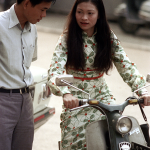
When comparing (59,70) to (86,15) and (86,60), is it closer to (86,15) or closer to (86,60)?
(86,60)

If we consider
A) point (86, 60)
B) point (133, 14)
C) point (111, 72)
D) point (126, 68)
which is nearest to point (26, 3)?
point (86, 60)

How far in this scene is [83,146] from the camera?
2.63 meters

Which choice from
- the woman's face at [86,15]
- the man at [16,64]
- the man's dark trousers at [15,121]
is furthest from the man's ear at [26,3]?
the man's dark trousers at [15,121]

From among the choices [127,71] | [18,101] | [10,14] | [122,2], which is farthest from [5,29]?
[122,2]

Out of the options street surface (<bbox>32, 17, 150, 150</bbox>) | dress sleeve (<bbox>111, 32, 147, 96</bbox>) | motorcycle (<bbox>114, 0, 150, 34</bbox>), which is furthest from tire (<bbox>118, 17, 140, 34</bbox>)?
dress sleeve (<bbox>111, 32, 147, 96</bbox>)

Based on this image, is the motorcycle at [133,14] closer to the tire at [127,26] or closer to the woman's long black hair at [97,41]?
the tire at [127,26]

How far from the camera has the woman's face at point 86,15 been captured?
254cm

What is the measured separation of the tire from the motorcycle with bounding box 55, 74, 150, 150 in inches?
313

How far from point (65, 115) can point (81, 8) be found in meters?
0.88

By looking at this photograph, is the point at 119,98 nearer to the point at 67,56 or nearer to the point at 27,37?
the point at 67,56

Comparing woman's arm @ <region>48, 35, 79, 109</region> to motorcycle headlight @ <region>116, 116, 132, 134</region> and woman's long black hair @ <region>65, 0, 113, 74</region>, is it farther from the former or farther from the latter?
motorcycle headlight @ <region>116, 116, 132, 134</region>

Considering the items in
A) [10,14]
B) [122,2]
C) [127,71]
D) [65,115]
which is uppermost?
[122,2]

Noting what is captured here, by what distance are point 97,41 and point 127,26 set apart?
7.62 meters

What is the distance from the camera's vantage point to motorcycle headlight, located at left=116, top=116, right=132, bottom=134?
2.04 meters
